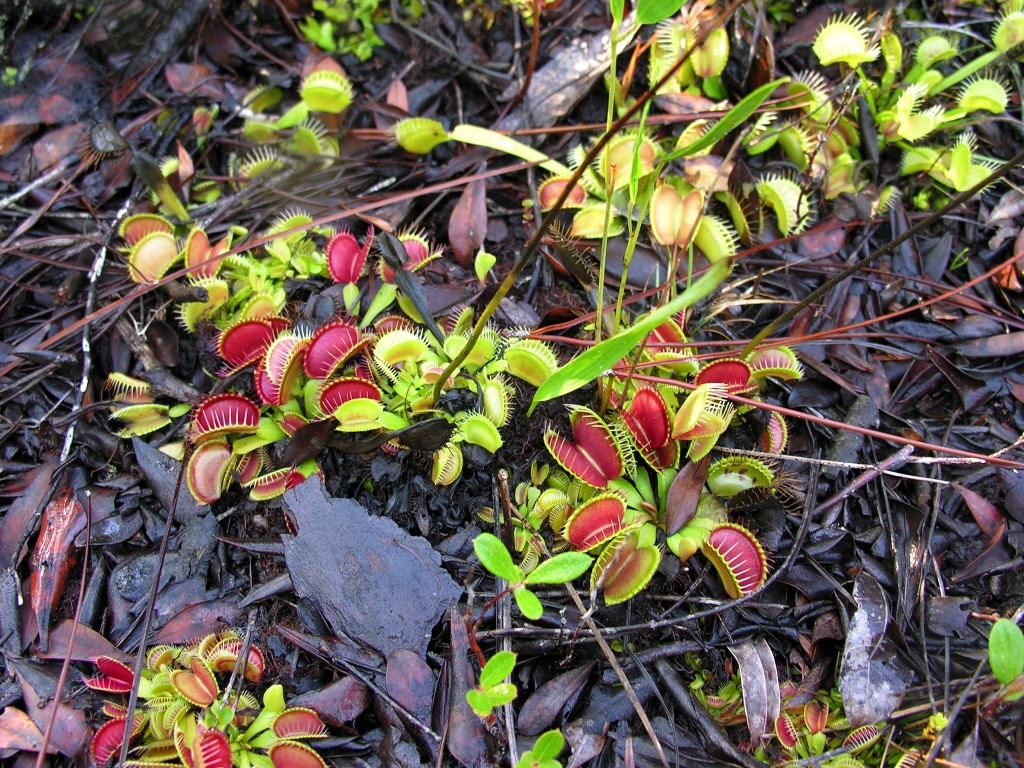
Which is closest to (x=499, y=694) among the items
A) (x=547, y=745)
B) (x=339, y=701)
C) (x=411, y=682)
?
(x=547, y=745)

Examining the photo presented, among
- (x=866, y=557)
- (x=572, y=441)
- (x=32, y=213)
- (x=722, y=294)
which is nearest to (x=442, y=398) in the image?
(x=572, y=441)

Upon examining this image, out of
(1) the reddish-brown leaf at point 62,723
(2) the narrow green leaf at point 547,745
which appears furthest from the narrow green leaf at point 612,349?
(1) the reddish-brown leaf at point 62,723

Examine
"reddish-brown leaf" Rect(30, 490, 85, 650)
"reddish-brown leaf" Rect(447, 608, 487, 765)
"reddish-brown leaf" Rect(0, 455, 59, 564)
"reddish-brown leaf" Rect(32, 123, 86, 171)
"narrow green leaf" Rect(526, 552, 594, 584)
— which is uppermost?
"reddish-brown leaf" Rect(32, 123, 86, 171)

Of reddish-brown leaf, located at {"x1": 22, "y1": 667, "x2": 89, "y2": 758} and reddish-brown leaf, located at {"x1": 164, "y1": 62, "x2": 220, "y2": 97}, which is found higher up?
reddish-brown leaf, located at {"x1": 164, "y1": 62, "x2": 220, "y2": 97}

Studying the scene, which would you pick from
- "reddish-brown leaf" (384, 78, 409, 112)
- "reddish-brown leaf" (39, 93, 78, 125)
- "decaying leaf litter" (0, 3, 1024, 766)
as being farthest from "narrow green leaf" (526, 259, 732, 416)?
"reddish-brown leaf" (39, 93, 78, 125)

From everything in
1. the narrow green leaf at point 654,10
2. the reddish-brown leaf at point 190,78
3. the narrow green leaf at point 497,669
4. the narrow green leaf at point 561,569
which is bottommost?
the narrow green leaf at point 497,669

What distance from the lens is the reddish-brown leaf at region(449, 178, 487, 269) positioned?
3121 millimetres

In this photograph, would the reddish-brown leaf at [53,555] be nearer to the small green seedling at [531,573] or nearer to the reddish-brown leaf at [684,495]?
the small green seedling at [531,573]

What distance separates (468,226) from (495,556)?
5.66 ft

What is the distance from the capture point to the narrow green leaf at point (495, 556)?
6.15ft

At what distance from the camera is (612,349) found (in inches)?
72.8

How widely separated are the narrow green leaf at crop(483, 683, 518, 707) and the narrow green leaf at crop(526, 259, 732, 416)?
813 mm

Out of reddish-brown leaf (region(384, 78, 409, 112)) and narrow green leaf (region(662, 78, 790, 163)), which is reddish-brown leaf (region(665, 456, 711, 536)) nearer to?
narrow green leaf (region(662, 78, 790, 163))

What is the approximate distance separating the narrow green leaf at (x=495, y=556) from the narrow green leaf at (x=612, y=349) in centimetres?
45
